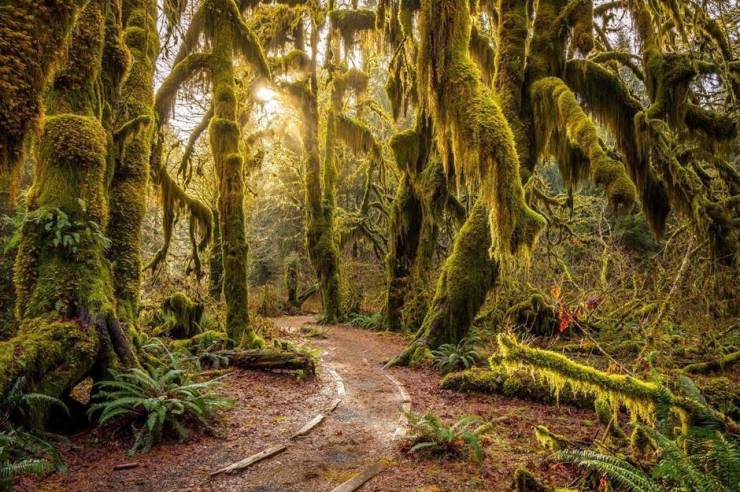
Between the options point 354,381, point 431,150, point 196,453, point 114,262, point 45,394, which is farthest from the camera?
point 431,150

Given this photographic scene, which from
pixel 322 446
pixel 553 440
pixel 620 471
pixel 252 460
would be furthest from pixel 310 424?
pixel 620 471

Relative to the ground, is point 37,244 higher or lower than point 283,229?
lower

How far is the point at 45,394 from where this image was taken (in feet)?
15.3

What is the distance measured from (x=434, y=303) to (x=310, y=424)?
207 inches

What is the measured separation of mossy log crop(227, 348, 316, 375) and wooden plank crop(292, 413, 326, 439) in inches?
95.2

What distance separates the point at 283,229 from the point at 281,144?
29.7ft

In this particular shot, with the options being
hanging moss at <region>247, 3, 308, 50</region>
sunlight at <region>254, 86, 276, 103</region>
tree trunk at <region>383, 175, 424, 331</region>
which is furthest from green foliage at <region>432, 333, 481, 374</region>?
hanging moss at <region>247, 3, 308, 50</region>

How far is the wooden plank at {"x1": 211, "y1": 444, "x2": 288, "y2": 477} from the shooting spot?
4652 mm

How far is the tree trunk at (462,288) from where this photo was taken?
9.73 m

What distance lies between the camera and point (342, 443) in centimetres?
554

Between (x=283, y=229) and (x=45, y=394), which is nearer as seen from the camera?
(x=45, y=394)

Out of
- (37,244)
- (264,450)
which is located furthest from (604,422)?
(37,244)

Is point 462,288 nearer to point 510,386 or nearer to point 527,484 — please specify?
point 510,386

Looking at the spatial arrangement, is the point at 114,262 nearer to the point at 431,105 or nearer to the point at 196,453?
the point at 196,453
